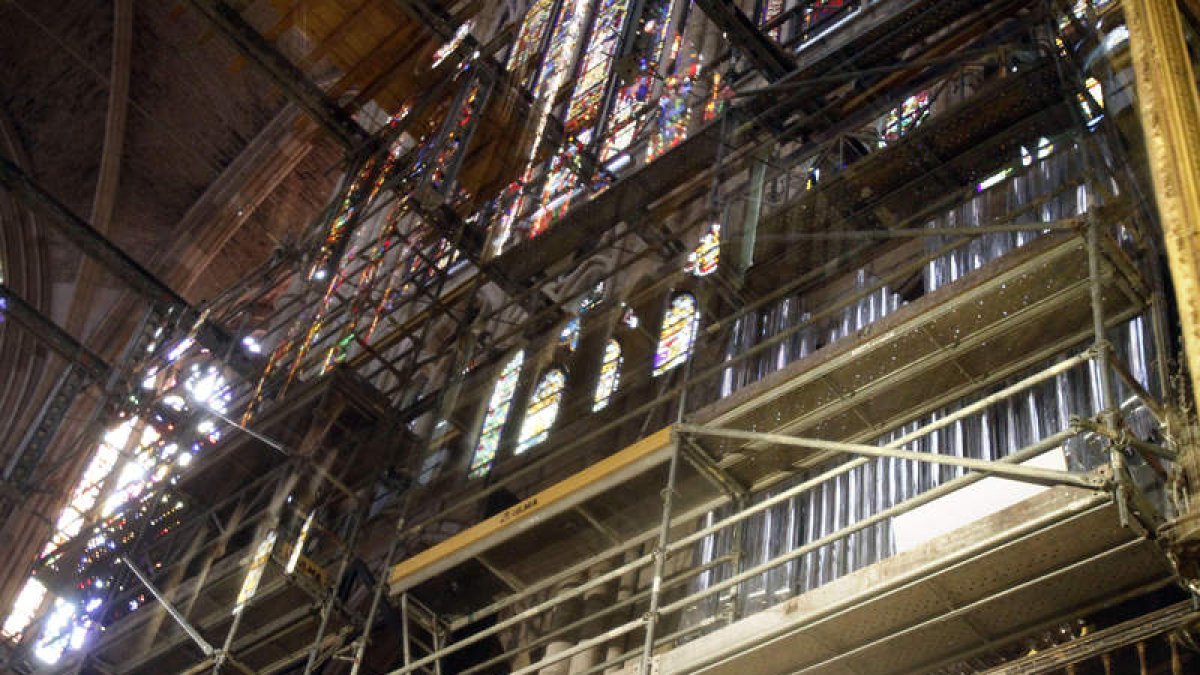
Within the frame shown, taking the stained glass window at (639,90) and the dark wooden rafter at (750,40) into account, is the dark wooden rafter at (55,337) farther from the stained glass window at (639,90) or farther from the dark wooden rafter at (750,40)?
the dark wooden rafter at (750,40)

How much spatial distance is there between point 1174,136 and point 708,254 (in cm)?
729

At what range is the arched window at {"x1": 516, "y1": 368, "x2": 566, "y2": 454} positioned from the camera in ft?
61.9

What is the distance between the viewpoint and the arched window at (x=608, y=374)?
18.1 m

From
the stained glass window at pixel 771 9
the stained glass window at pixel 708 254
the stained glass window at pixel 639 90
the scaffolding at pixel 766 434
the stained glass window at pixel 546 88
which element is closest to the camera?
the scaffolding at pixel 766 434

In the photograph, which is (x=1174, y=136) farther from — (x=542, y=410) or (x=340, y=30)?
(x=340, y=30)

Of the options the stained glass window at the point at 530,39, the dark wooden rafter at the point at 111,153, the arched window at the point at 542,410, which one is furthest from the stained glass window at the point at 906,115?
the dark wooden rafter at the point at 111,153

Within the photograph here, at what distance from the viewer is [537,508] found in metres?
14.3

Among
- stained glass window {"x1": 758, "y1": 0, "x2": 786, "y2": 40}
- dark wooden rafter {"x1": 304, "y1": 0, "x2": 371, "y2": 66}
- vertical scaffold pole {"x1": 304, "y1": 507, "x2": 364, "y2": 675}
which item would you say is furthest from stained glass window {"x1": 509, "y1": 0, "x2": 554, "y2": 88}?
vertical scaffold pole {"x1": 304, "y1": 507, "x2": 364, "y2": 675}

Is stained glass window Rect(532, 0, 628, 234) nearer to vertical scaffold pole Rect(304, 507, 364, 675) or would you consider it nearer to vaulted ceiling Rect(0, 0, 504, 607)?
vertical scaffold pole Rect(304, 507, 364, 675)

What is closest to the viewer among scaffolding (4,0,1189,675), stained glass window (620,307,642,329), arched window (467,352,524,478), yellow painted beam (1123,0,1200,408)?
yellow painted beam (1123,0,1200,408)

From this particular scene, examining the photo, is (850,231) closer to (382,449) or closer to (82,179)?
(382,449)

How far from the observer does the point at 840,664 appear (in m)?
11.0

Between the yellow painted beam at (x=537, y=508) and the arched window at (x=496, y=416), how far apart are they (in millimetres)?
3683

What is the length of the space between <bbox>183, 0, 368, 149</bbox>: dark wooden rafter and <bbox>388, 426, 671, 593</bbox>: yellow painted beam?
11179 mm
